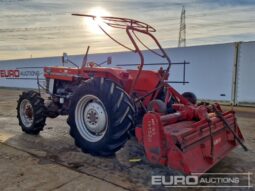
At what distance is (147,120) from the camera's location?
3418mm

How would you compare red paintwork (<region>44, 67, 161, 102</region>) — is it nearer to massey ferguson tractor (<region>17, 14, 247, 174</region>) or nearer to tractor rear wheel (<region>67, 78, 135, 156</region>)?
massey ferguson tractor (<region>17, 14, 247, 174</region>)

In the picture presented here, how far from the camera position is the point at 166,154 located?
10.6 feet

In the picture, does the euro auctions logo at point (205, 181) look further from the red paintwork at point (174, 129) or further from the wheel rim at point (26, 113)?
the wheel rim at point (26, 113)

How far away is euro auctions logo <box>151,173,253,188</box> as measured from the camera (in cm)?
338

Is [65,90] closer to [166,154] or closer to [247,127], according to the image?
[166,154]

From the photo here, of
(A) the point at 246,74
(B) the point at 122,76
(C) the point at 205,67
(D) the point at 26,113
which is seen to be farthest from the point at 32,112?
(A) the point at 246,74

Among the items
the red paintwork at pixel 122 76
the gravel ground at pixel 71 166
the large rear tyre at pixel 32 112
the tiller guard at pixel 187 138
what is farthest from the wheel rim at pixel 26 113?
the tiller guard at pixel 187 138

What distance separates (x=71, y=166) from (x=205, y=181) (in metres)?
1.75

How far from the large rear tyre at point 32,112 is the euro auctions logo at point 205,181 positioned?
2802 millimetres

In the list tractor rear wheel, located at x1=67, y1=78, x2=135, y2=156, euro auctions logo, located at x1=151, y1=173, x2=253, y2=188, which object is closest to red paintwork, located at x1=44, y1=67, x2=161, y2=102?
tractor rear wheel, located at x1=67, y1=78, x2=135, y2=156

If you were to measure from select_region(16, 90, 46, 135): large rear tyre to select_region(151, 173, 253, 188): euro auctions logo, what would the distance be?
2.80 metres

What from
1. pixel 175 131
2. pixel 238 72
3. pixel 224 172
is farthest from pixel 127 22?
pixel 238 72

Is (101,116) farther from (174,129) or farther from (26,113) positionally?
(26,113)

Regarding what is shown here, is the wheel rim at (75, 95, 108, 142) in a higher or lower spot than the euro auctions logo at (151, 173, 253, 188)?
higher
